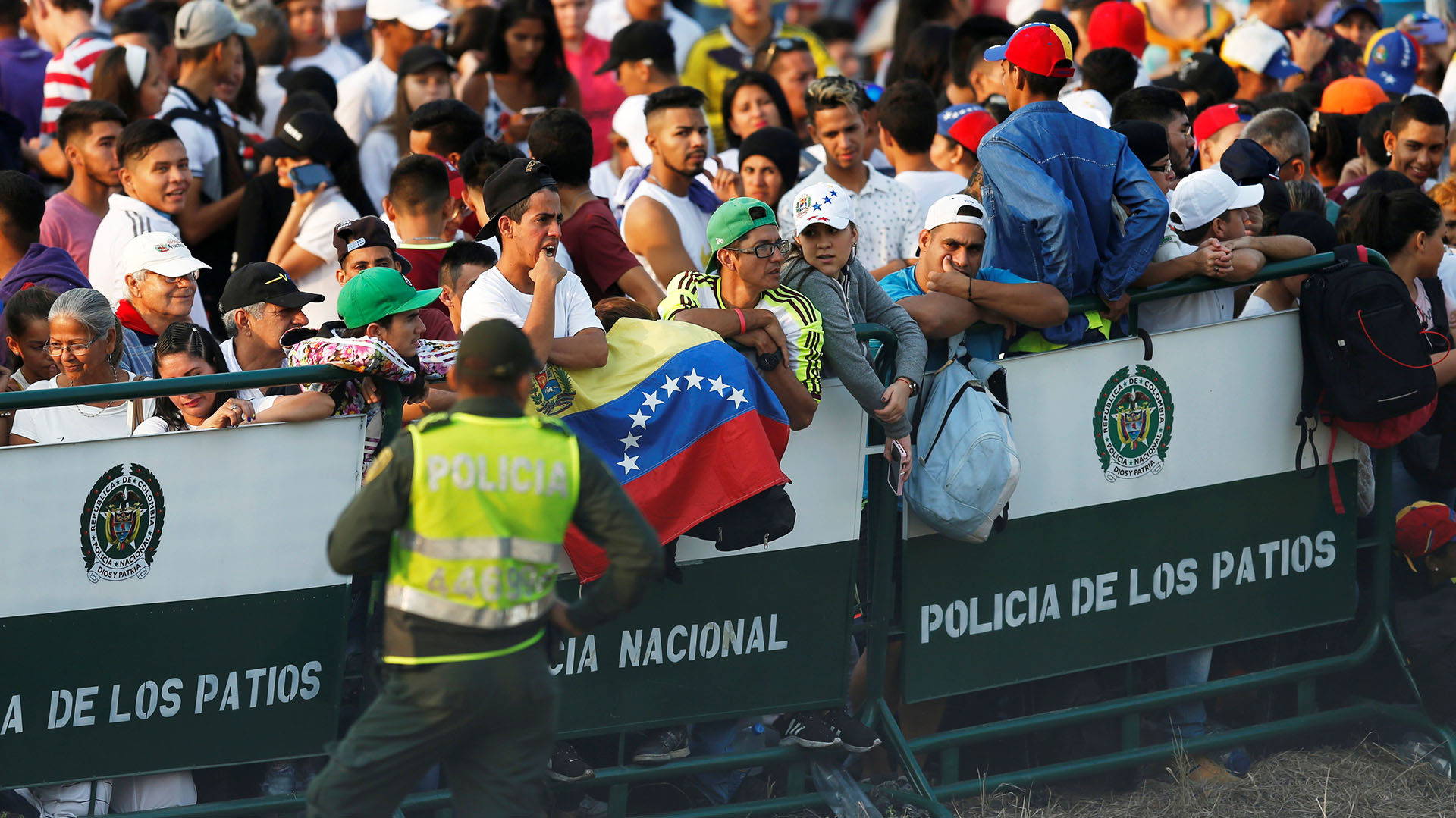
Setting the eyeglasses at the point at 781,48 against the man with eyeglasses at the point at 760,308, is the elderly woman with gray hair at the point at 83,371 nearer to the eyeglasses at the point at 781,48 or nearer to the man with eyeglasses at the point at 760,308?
the man with eyeglasses at the point at 760,308

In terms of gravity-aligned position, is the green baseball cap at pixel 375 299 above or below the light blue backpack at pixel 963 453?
above

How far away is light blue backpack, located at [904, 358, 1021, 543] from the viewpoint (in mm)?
5629

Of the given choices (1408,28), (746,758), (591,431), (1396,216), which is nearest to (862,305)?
(591,431)

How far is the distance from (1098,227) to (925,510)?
125cm

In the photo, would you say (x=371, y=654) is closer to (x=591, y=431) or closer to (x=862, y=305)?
(x=591, y=431)

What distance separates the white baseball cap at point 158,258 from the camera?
6.21m

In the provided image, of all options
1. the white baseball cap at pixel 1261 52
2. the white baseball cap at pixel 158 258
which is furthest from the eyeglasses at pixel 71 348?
the white baseball cap at pixel 1261 52

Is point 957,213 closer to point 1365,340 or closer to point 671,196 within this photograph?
point 1365,340

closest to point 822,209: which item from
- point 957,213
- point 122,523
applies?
point 957,213

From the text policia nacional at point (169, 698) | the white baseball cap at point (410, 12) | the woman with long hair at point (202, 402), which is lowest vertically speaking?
the text policia nacional at point (169, 698)

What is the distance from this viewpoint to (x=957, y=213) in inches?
232

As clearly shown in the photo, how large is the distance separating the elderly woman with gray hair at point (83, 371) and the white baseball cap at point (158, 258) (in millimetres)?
Result: 655

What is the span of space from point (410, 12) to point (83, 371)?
4783mm

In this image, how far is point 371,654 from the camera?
520cm
